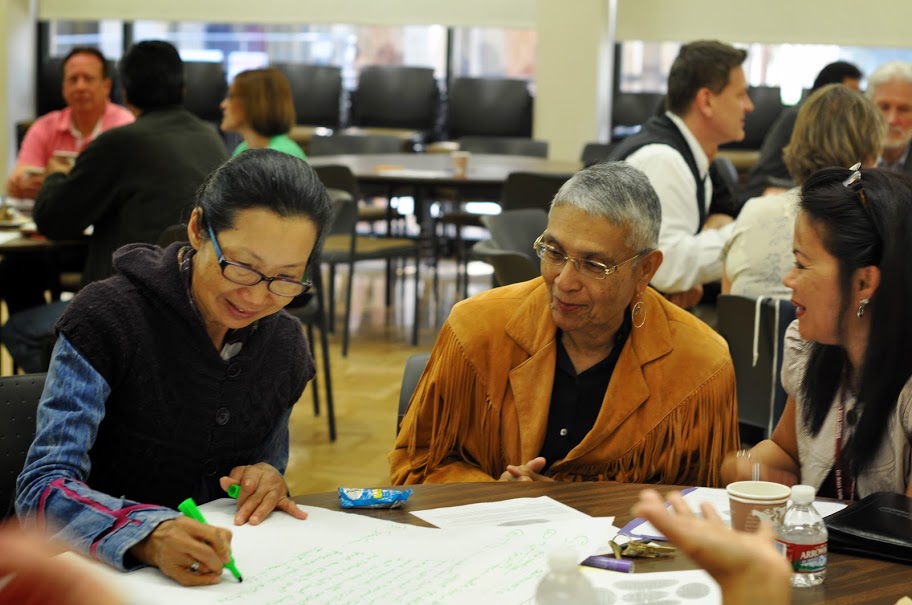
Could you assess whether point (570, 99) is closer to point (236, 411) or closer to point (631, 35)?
point (631, 35)

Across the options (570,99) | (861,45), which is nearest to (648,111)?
(570,99)

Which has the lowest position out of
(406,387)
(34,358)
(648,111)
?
(34,358)

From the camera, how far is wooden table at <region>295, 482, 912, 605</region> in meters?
1.58

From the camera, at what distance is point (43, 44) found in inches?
436

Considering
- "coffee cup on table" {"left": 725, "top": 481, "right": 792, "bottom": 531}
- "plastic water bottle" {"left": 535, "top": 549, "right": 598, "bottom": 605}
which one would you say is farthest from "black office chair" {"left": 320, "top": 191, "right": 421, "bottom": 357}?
"plastic water bottle" {"left": 535, "top": 549, "right": 598, "bottom": 605}

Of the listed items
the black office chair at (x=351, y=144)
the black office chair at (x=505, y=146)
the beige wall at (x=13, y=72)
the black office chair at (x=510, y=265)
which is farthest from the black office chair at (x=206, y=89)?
the black office chair at (x=510, y=265)

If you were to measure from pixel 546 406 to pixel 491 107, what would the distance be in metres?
7.89

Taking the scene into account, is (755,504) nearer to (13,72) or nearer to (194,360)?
(194,360)

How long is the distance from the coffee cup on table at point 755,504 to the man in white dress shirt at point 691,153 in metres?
2.14

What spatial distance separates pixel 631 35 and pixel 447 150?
215 centimetres

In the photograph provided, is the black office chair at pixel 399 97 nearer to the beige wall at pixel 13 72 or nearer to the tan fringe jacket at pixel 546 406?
the beige wall at pixel 13 72

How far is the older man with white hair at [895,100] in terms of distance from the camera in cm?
513

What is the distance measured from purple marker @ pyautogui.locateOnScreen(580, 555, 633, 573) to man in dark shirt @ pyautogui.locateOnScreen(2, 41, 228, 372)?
2.80 meters

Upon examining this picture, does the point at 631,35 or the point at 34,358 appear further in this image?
the point at 631,35
